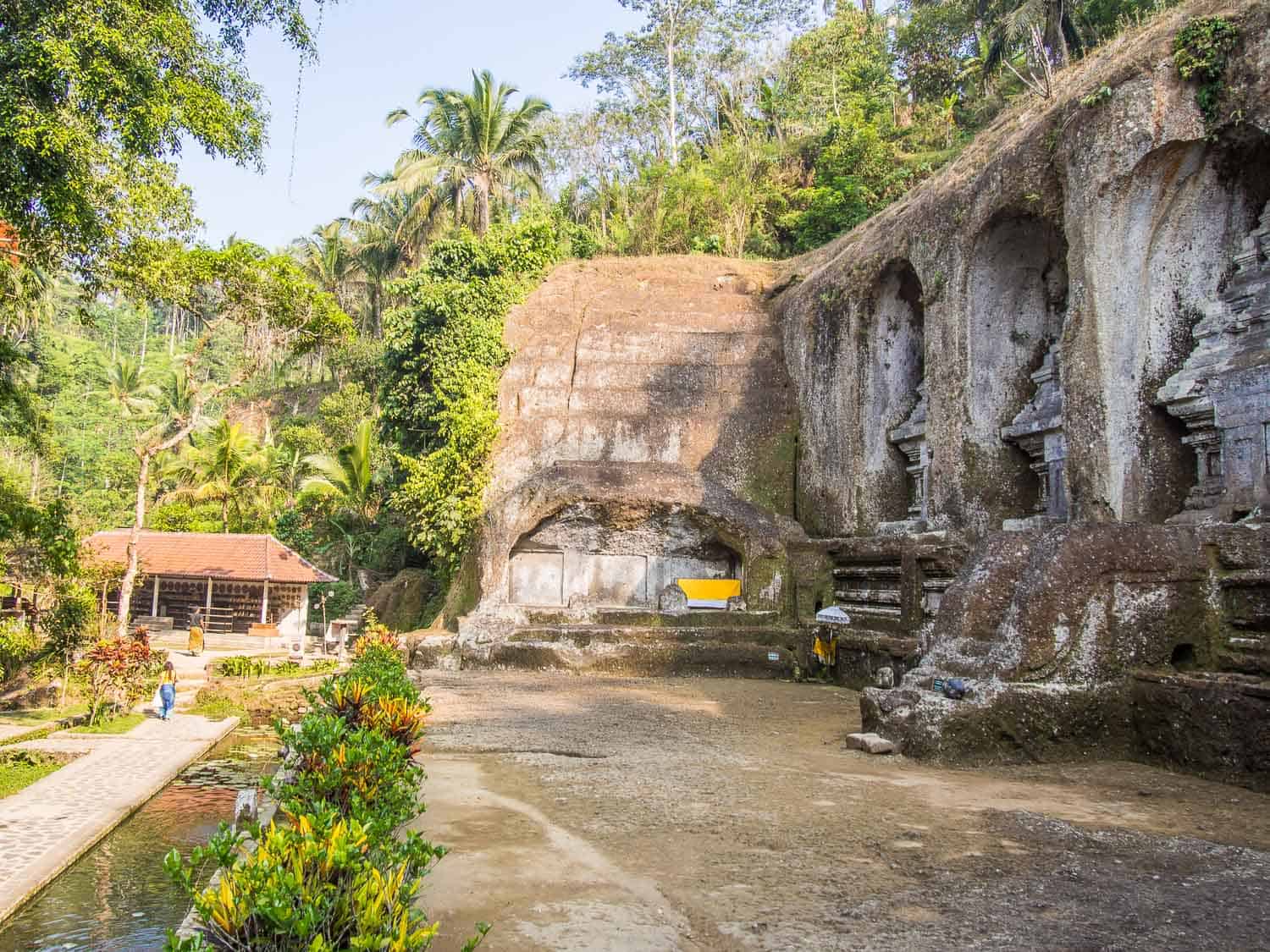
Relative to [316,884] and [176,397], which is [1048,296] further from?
[176,397]

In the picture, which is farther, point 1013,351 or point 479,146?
point 479,146

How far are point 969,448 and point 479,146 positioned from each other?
22.7 metres

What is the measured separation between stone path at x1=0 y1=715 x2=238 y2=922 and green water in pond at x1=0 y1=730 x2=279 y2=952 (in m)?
0.11

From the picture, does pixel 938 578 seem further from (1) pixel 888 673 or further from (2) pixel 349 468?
(2) pixel 349 468

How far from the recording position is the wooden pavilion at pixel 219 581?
84.5 feet

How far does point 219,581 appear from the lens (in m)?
26.8

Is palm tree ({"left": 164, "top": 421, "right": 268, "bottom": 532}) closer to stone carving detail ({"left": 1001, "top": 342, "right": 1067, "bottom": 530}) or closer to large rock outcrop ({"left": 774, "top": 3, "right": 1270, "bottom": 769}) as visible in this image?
large rock outcrop ({"left": 774, "top": 3, "right": 1270, "bottom": 769})

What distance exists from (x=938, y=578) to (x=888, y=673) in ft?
7.03

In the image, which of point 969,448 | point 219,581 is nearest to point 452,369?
point 969,448

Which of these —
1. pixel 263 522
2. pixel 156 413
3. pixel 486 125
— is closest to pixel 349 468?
pixel 263 522

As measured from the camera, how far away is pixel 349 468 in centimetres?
2900

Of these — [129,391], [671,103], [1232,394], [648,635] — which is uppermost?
[671,103]

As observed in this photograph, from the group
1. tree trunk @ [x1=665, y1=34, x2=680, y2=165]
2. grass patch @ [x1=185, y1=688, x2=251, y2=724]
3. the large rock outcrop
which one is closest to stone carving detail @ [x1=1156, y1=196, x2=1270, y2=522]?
the large rock outcrop

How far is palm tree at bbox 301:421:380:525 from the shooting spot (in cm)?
2858
